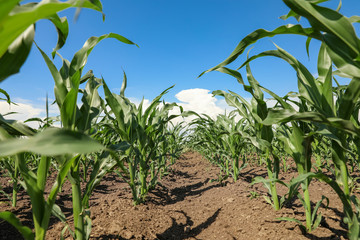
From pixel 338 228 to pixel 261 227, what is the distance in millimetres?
501

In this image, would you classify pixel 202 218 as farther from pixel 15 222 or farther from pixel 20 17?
pixel 20 17

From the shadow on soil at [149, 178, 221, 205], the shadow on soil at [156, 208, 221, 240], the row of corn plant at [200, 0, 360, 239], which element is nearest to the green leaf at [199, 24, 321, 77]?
the row of corn plant at [200, 0, 360, 239]

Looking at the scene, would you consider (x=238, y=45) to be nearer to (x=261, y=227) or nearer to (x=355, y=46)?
(x=355, y=46)

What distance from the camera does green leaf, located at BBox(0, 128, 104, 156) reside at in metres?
0.34

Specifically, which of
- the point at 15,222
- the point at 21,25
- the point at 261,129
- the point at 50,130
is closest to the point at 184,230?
the point at 261,129

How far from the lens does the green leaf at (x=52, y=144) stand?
0.34 meters

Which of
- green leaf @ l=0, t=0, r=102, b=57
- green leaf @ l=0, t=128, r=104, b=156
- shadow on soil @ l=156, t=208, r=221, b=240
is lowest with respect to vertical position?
shadow on soil @ l=156, t=208, r=221, b=240

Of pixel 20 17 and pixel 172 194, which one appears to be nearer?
pixel 20 17

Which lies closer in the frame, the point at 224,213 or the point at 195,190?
the point at 224,213

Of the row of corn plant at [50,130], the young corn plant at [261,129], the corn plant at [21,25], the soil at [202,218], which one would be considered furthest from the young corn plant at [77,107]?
the young corn plant at [261,129]

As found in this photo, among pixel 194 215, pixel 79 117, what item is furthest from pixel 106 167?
pixel 194 215

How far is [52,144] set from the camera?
1.22 feet

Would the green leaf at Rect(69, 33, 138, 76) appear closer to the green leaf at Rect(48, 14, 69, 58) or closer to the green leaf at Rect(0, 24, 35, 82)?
the green leaf at Rect(48, 14, 69, 58)

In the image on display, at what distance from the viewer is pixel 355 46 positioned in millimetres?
760
